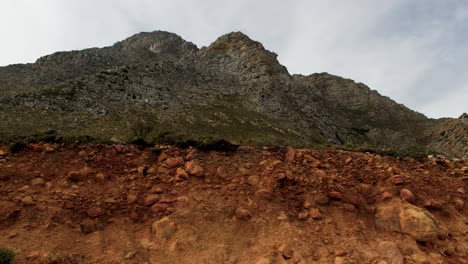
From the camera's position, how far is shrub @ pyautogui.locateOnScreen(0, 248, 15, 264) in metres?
5.58

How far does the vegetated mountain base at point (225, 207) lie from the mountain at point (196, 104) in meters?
5.61

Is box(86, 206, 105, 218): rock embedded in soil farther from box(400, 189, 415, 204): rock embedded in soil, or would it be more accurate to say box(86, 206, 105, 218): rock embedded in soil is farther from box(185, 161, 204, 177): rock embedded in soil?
box(400, 189, 415, 204): rock embedded in soil

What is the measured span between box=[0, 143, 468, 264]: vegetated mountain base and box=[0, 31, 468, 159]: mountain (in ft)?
18.4

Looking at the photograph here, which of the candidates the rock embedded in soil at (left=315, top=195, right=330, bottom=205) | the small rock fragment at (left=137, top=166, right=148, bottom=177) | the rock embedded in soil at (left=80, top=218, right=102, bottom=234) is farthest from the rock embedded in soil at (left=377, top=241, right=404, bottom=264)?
the rock embedded in soil at (left=80, top=218, right=102, bottom=234)

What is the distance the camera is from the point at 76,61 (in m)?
48.7

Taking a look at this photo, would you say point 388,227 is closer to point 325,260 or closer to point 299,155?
point 325,260

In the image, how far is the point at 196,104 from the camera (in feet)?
121

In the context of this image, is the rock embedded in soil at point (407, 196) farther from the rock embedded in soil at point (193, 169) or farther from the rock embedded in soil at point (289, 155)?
the rock embedded in soil at point (193, 169)

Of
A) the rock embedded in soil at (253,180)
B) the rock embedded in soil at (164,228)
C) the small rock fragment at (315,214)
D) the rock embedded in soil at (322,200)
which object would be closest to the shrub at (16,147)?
the rock embedded in soil at (164,228)

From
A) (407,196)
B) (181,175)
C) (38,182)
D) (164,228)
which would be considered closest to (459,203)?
(407,196)

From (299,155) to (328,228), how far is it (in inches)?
126

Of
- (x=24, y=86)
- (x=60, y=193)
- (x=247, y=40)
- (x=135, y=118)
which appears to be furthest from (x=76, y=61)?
(x=60, y=193)

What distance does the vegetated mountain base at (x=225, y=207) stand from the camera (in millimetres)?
6797

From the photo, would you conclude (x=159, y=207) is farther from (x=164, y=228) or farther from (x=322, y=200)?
(x=322, y=200)
